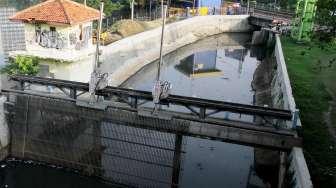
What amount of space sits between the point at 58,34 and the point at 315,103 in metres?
14.3

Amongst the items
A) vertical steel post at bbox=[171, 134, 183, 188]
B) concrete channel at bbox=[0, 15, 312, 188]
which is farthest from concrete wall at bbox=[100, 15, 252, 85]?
vertical steel post at bbox=[171, 134, 183, 188]

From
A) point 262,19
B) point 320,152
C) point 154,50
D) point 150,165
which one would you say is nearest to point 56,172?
point 150,165

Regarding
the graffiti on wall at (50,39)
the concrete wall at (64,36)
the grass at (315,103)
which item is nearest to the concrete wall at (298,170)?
the grass at (315,103)

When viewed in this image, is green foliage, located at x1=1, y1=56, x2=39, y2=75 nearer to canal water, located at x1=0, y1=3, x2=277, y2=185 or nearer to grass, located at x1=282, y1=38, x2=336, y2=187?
canal water, located at x1=0, y1=3, x2=277, y2=185

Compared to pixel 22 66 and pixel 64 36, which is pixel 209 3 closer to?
pixel 64 36

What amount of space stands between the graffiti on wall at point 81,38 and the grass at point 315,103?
12.0 metres

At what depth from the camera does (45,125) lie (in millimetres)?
19031

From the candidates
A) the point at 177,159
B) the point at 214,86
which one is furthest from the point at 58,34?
the point at 214,86

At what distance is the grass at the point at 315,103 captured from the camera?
1548 centimetres

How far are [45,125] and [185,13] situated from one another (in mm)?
37991

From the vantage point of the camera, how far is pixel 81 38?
23531 millimetres

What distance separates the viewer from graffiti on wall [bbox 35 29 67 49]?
73.9 ft

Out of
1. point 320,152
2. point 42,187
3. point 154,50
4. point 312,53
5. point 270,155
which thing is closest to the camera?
point 320,152

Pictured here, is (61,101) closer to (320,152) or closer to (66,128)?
(66,128)
